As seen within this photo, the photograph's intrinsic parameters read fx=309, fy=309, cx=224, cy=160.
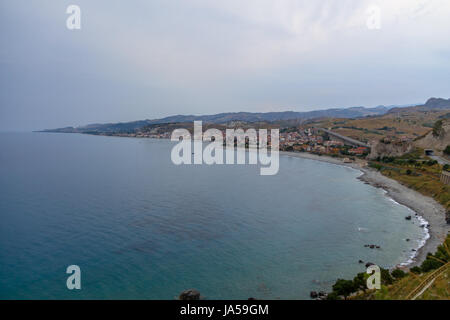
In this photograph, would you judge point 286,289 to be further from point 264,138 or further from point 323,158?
point 264,138

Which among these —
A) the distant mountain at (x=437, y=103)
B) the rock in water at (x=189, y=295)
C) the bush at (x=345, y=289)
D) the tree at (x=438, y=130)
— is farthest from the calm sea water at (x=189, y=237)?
the distant mountain at (x=437, y=103)

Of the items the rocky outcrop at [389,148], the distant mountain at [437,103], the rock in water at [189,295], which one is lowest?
the rock in water at [189,295]

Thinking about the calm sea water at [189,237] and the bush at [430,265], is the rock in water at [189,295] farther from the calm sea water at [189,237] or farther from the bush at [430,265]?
the bush at [430,265]

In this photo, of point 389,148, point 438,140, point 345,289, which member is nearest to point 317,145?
point 389,148

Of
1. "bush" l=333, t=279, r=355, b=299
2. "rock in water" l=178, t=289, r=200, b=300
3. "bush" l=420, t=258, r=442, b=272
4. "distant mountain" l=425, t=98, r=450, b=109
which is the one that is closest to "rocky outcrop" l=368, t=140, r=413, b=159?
"bush" l=420, t=258, r=442, b=272
